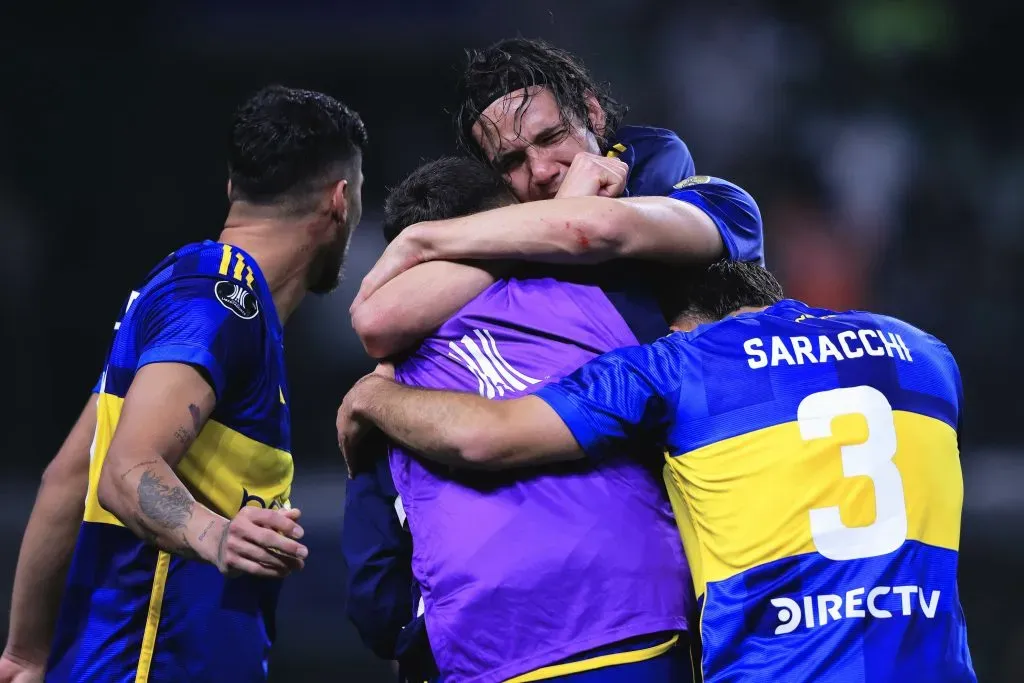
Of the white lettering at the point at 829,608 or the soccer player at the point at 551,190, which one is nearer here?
the white lettering at the point at 829,608

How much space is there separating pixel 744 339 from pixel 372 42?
5048 mm

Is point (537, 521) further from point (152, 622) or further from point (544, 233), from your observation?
point (152, 622)

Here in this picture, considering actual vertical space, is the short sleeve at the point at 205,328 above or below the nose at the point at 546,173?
below

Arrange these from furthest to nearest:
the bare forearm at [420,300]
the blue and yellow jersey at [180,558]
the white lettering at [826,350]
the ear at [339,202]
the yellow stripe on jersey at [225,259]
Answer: the ear at [339,202] → the yellow stripe on jersey at [225,259] → the blue and yellow jersey at [180,558] → the bare forearm at [420,300] → the white lettering at [826,350]

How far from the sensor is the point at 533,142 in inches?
94.9

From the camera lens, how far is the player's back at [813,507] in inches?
74.3

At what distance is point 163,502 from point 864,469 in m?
1.26

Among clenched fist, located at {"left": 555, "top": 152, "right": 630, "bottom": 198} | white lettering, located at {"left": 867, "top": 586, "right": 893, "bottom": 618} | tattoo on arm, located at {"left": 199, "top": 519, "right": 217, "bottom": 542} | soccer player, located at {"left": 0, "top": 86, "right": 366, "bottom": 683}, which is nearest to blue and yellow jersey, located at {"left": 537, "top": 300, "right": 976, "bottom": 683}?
white lettering, located at {"left": 867, "top": 586, "right": 893, "bottom": 618}

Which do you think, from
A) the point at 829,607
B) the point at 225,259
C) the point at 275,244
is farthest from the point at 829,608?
the point at 275,244

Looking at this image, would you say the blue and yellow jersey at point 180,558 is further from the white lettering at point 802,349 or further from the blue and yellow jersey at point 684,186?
the white lettering at point 802,349

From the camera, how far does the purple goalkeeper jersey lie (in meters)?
1.91

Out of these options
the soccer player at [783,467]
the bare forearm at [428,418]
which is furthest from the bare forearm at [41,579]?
the soccer player at [783,467]

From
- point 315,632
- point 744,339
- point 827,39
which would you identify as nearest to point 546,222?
point 744,339

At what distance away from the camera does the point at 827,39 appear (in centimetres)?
711
